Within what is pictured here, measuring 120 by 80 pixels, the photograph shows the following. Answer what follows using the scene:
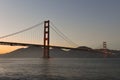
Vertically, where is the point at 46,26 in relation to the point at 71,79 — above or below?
above

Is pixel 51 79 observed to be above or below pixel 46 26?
below

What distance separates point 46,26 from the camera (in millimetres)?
124375

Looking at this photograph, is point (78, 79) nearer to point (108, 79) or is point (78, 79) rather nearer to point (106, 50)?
point (108, 79)

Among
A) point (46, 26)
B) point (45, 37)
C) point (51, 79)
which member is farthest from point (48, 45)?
point (51, 79)

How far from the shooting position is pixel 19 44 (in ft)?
313

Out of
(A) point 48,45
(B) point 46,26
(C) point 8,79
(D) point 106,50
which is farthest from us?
(D) point 106,50

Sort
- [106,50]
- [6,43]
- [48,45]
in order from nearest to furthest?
[6,43]
[48,45]
[106,50]

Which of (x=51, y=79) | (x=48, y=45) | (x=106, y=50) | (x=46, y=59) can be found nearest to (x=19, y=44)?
(x=48, y=45)

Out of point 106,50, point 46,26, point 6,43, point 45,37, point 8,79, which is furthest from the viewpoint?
point 106,50

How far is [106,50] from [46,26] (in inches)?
1773

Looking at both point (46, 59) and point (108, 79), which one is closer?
point (108, 79)

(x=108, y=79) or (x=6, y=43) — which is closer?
(x=108, y=79)

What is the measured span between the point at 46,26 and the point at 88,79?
86.1 meters

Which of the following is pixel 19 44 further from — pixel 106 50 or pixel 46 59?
pixel 106 50
